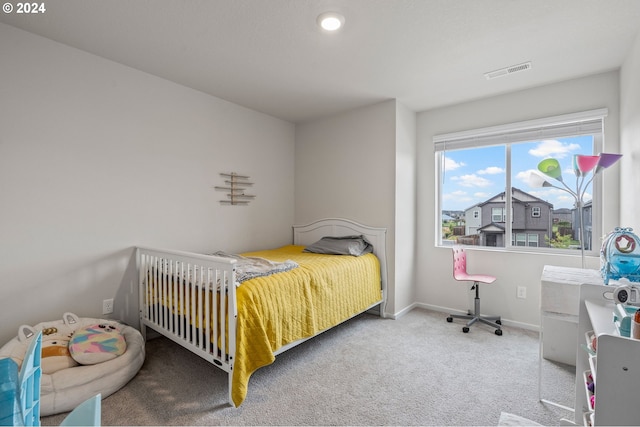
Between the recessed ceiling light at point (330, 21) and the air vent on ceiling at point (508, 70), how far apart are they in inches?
58.9

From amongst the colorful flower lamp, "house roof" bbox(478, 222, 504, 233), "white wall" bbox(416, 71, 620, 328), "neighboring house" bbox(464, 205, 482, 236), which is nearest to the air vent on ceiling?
"white wall" bbox(416, 71, 620, 328)

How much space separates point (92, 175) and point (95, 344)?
1242 mm

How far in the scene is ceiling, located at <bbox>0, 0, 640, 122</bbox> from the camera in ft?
5.98

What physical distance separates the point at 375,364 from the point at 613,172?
2489 millimetres

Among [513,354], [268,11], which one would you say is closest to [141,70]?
[268,11]

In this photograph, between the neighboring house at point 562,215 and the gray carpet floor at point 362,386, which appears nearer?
the gray carpet floor at point 362,386

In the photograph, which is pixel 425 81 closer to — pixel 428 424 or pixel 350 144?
pixel 350 144

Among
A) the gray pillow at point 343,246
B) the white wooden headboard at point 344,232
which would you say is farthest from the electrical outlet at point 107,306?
the white wooden headboard at point 344,232

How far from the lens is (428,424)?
5.40 ft

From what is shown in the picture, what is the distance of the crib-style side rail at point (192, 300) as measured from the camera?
1.79 m

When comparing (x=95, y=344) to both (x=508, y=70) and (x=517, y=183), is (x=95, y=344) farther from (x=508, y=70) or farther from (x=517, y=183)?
(x=517, y=183)

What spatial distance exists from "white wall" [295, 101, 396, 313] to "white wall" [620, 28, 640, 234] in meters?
1.76

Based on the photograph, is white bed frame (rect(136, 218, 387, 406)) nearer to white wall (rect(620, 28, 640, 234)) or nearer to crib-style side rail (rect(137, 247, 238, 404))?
crib-style side rail (rect(137, 247, 238, 404))

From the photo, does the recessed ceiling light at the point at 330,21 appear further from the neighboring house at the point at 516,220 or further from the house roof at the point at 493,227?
the house roof at the point at 493,227
